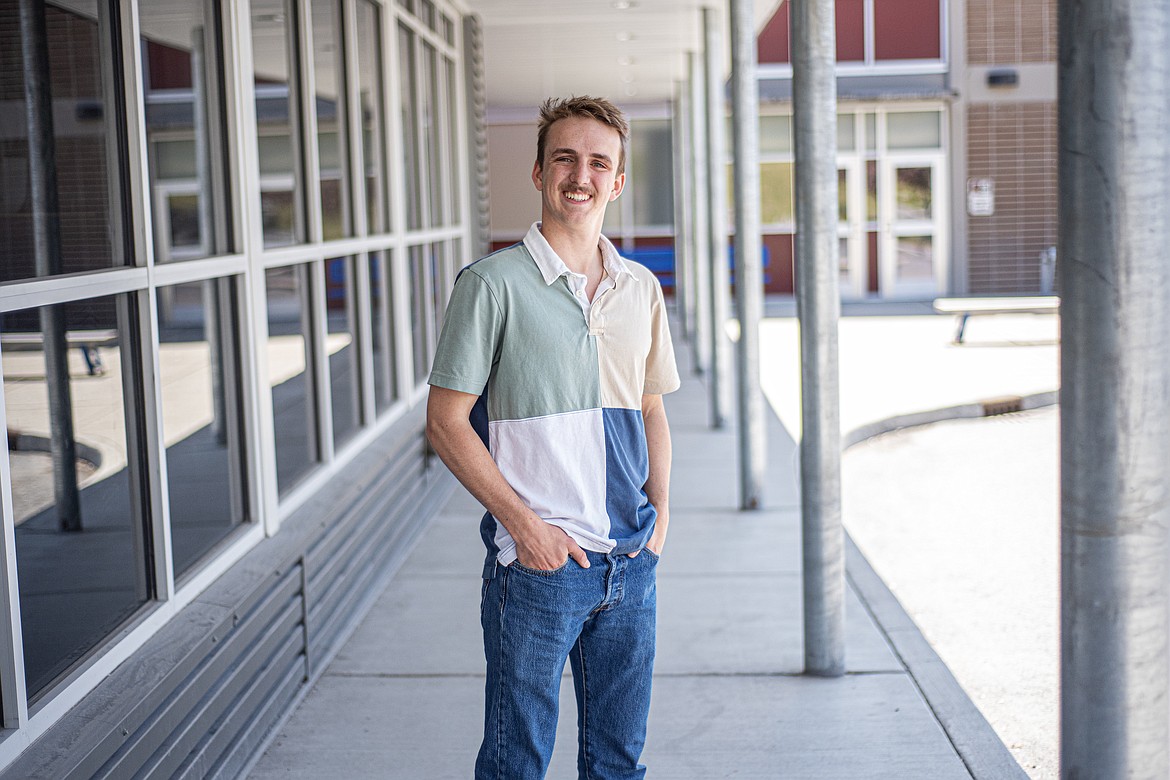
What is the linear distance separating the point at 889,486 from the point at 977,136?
1552cm

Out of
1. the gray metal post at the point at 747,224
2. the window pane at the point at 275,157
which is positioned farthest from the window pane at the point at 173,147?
the gray metal post at the point at 747,224

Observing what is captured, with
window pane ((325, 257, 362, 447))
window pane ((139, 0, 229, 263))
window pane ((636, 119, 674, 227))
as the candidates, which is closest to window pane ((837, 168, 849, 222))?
window pane ((636, 119, 674, 227))

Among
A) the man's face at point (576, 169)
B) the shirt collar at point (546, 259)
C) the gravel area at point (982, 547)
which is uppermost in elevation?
the man's face at point (576, 169)

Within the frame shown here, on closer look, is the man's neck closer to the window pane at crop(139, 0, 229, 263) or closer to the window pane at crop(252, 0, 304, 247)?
the window pane at crop(139, 0, 229, 263)

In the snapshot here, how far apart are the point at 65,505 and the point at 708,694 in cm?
308

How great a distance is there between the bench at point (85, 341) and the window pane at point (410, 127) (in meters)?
1.85

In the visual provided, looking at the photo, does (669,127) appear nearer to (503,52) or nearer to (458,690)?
(503,52)

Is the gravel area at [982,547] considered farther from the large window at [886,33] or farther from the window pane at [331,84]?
the large window at [886,33]

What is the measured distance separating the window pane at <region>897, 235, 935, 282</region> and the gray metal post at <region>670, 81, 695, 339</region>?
8021mm

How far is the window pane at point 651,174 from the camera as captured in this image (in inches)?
919

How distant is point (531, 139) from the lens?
22141 millimetres

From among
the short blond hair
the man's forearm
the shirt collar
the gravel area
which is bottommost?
the gravel area

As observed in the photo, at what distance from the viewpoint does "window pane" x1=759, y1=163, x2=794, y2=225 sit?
76.3 feet

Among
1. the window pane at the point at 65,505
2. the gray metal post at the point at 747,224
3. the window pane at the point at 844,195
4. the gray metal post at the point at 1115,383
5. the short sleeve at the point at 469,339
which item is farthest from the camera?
the window pane at the point at 844,195
